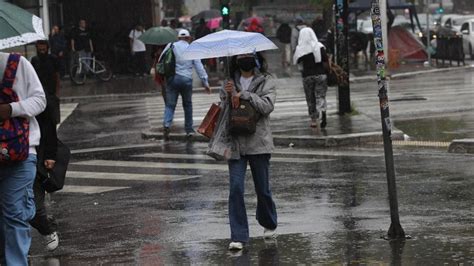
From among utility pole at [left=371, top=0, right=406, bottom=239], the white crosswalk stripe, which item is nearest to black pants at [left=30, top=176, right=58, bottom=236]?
utility pole at [left=371, top=0, right=406, bottom=239]

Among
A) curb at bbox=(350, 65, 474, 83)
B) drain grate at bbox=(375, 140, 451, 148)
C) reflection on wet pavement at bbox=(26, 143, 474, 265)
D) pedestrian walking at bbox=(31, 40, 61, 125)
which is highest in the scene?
pedestrian walking at bbox=(31, 40, 61, 125)

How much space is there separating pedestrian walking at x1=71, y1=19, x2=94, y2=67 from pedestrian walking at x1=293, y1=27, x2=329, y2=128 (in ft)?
58.5

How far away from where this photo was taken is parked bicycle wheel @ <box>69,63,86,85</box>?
36.8 metres

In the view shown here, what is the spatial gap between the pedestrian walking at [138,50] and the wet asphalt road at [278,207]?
18.7m

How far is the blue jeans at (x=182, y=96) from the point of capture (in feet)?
65.6

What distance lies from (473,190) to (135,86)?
23223 millimetres

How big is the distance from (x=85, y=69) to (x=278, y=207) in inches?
1006

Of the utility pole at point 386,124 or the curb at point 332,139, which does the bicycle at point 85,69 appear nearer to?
the curb at point 332,139

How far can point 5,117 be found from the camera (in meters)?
7.79

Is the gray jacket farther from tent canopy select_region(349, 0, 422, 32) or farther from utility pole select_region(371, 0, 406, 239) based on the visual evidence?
tent canopy select_region(349, 0, 422, 32)

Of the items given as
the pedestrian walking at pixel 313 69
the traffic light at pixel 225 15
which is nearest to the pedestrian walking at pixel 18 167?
the pedestrian walking at pixel 313 69

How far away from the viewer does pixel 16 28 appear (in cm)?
798

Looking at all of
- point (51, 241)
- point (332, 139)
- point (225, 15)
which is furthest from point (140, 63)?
point (51, 241)

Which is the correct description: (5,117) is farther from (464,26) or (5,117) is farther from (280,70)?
(464,26)
